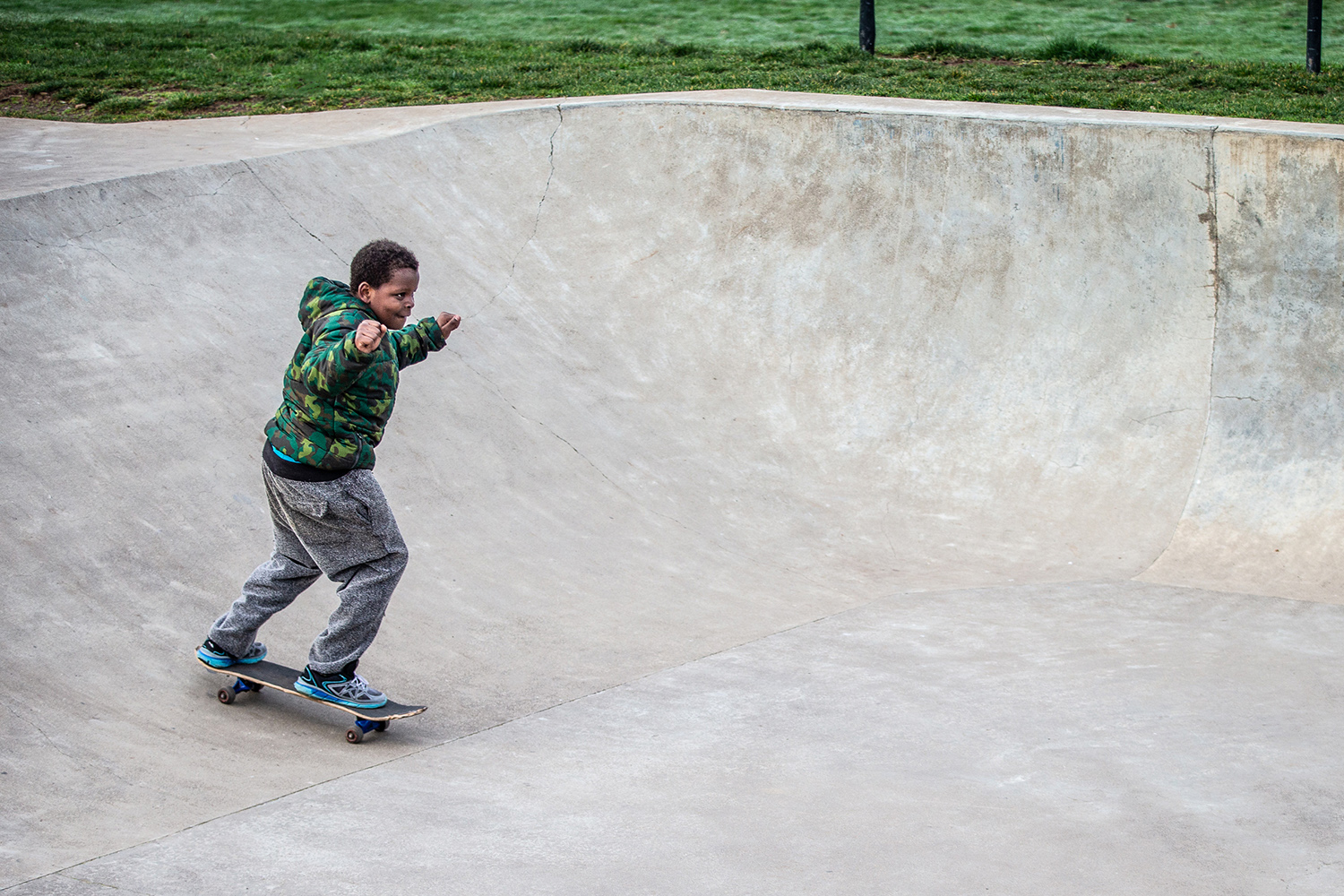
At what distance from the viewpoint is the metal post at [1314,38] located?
11.0m

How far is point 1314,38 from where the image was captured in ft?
36.3

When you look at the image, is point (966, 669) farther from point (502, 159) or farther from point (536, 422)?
point (502, 159)

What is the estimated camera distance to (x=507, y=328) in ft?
23.3

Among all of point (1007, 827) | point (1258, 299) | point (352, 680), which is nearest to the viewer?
point (1007, 827)

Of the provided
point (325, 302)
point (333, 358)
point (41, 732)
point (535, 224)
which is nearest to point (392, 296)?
point (325, 302)

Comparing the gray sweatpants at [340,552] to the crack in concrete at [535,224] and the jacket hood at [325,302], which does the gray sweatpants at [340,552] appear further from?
the crack in concrete at [535,224]

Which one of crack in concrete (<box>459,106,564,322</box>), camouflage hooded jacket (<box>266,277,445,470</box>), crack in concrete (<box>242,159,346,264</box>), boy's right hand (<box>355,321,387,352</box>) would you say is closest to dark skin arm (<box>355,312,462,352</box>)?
boy's right hand (<box>355,321,387,352</box>)

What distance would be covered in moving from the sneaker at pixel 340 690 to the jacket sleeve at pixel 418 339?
3.47 feet

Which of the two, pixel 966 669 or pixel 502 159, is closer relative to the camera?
pixel 966 669

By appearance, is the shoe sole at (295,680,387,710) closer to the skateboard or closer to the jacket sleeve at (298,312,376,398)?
the skateboard

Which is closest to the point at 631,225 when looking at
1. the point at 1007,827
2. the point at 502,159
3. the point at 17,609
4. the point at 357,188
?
the point at 502,159

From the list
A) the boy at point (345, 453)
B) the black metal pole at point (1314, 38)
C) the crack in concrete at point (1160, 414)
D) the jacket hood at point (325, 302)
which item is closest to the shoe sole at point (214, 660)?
the boy at point (345, 453)

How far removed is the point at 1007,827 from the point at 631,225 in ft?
17.4

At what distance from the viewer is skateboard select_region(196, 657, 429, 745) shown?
3.95 metres
